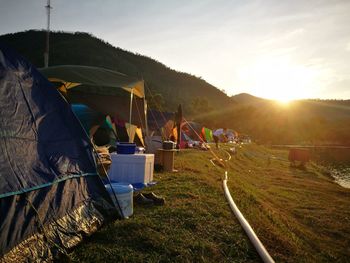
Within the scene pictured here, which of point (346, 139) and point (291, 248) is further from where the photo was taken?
point (346, 139)

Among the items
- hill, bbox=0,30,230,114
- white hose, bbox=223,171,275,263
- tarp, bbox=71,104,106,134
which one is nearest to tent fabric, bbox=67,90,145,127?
tarp, bbox=71,104,106,134

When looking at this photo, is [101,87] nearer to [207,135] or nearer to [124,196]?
[124,196]

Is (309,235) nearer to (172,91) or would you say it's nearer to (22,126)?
(22,126)

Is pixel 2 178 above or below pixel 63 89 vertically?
below

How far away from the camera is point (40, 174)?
377 centimetres

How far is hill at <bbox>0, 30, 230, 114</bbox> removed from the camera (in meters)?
75.7

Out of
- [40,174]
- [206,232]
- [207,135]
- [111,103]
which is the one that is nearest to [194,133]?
[207,135]

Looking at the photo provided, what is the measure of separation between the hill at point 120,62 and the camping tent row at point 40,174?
56.9 m

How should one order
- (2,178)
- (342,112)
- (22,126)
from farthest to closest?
(342,112) < (22,126) < (2,178)

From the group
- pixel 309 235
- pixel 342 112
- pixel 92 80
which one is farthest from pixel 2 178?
pixel 342 112

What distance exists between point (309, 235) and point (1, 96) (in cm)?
653

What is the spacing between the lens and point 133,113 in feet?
43.1

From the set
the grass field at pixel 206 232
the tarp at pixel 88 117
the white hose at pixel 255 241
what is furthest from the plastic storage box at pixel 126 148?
the white hose at pixel 255 241

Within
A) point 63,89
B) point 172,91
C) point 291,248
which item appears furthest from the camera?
point 172,91
